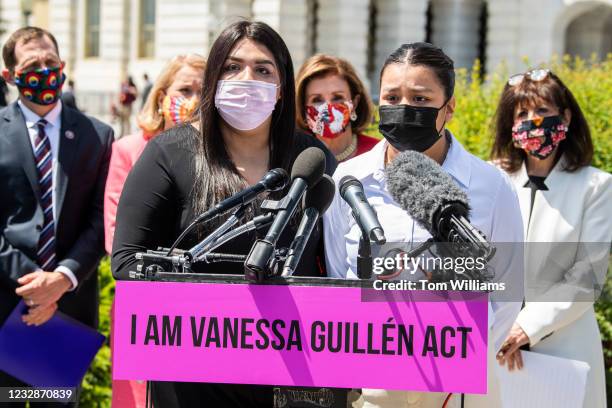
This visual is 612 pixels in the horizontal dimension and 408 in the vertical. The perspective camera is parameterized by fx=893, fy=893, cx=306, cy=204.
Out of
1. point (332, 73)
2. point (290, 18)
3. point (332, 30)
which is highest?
point (290, 18)

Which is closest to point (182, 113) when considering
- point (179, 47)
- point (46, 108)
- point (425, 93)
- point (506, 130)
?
point (46, 108)

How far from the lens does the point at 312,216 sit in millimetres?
2713

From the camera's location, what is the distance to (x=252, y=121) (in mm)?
3490

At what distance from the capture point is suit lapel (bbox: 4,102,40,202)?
5.10 metres

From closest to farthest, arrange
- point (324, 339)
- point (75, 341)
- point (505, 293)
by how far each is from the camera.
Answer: point (324, 339) < point (505, 293) < point (75, 341)

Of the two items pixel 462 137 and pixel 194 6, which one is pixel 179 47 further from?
pixel 462 137

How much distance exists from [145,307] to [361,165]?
1204 mm

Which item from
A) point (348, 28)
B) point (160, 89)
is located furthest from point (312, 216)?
point (348, 28)

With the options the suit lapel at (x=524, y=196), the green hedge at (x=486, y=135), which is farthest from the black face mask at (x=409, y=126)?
the green hedge at (x=486, y=135)

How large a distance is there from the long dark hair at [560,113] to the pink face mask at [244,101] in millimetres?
1999

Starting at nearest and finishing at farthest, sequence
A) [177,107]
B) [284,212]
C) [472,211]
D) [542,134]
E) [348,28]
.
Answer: [284,212] → [472,211] → [542,134] → [177,107] → [348,28]

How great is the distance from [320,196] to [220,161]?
2.44 feet

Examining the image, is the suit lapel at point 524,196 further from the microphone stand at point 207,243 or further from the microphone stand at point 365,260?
the microphone stand at point 207,243

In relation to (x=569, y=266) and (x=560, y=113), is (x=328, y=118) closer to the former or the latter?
(x=560, y=113)
